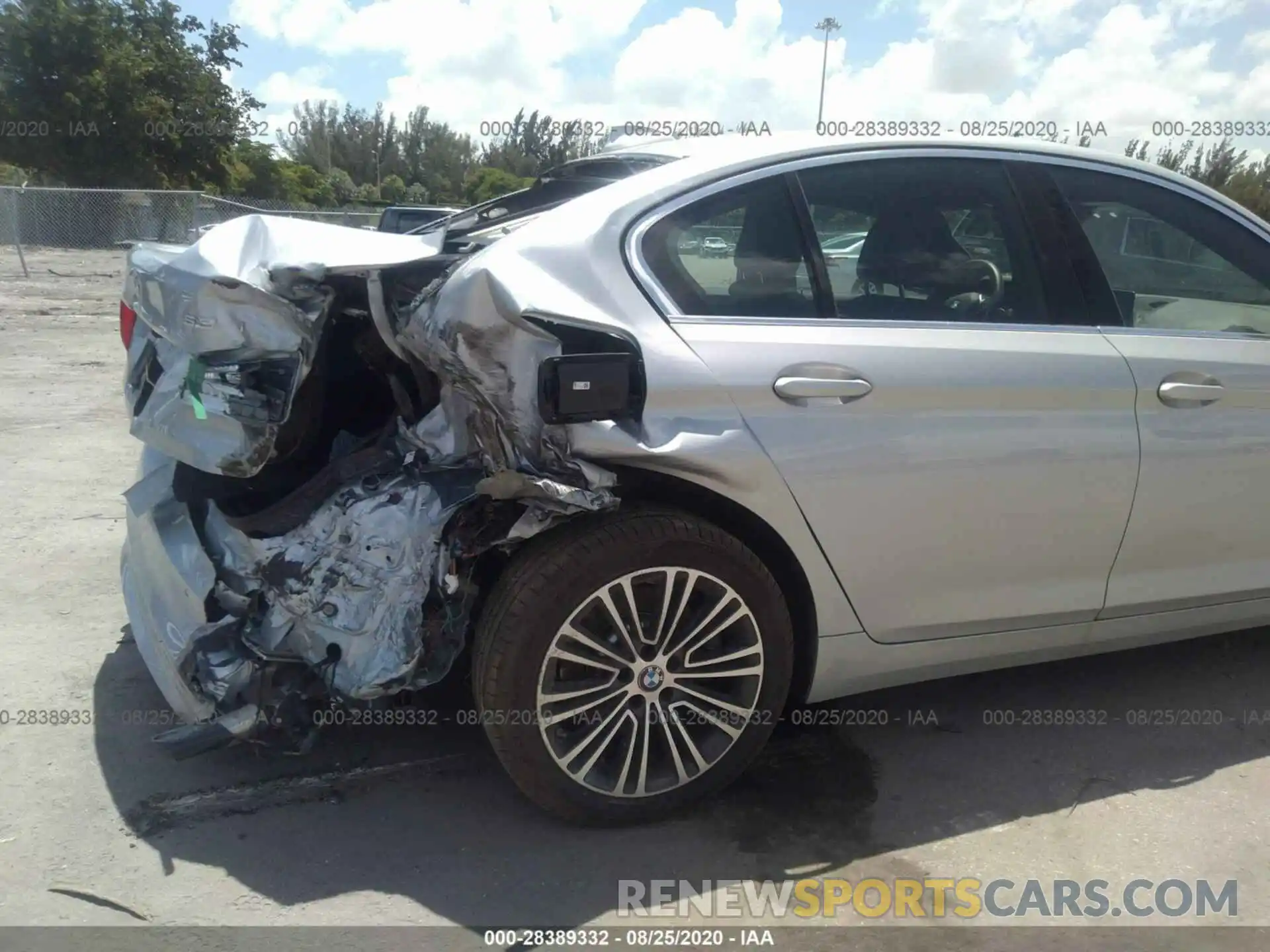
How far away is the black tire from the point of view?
8.42 feet

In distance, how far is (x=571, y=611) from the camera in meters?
2.59

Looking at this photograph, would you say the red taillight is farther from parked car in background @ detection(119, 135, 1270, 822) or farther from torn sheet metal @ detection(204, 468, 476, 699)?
torn sheet metal @ detection(204, 468, 476, 699)

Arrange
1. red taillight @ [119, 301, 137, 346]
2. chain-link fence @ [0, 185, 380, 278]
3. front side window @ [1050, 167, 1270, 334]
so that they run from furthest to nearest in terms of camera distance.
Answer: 1. chain-link fence @ [0, 185, 380, 278]
2. red taillight @ [119, 301, 137, 346]
3. front side window @ [1050, 167, 1270, 334]

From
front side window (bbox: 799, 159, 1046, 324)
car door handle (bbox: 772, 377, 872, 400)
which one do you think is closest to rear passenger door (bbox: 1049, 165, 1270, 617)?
front side window (bbox: 799, 159, 1046, 324)

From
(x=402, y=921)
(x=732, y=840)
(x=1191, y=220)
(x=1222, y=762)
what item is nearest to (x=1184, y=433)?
(x=1191, y=220)

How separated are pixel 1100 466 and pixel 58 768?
314 centimetres

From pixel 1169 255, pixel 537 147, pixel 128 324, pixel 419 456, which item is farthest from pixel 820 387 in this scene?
pixel 537 147

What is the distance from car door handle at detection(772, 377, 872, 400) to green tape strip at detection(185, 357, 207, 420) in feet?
4.94

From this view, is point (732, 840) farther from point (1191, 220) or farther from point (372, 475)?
point (1191, 220)

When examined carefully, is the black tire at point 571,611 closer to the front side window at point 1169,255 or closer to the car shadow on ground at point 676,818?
the car shadow on ground at point 676,818

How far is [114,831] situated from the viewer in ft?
9.03

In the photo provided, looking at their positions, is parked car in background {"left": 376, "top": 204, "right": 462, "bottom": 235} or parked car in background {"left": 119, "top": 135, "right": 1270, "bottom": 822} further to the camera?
parked car in background {"left": 376, "top": 204, "right": 462, "bottom": 235}

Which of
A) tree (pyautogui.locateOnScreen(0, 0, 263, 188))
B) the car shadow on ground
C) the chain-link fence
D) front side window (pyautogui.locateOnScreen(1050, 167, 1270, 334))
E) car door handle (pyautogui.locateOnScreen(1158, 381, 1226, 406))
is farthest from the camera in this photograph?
tree (pyautogui.locateOnScreen(0, 0, 263, 188))

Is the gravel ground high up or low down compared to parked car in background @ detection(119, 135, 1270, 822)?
down
